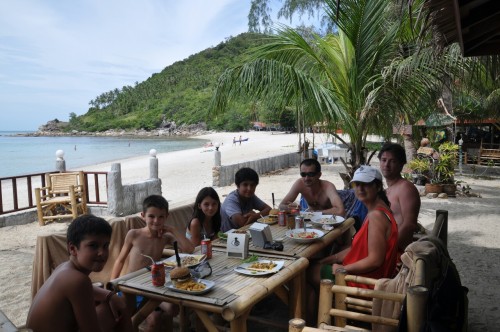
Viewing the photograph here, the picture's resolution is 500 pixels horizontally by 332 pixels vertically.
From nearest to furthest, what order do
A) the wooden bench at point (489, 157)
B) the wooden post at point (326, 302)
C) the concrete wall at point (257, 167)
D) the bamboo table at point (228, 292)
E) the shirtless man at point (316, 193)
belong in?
the bamboo table at point (228, 292) → the wooden post at point (326, 302) → the shirtless man at point (316, 193) → the concrete wall at point (257, 167) → the wooden bench at point (489, 157)

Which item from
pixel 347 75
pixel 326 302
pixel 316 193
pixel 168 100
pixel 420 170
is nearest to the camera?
pixel 326 302

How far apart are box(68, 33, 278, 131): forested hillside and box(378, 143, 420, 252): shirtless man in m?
67.8

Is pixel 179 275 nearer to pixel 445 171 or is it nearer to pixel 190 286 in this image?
pixel 190 286

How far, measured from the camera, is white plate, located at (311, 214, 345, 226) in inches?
153

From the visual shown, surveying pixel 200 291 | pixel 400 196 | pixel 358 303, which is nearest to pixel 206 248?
pixel 200 291

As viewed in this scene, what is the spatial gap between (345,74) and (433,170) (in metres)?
5.41

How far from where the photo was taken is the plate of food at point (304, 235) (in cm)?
329

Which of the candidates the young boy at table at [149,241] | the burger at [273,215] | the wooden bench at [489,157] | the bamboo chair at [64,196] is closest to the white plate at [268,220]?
the burger at [273,215]

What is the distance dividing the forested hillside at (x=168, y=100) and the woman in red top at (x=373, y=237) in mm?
68703

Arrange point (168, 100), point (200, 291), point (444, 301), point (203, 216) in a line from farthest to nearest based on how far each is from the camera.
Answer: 1. point (168, 100)
2. point (203, 216)
3. point (200, 291)
4. point (444, 301)

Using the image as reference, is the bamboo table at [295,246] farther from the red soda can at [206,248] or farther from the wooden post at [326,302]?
the wooden post at [326,302]

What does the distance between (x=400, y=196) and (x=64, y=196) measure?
7593 mm

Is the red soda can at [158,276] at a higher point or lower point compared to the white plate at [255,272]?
higher

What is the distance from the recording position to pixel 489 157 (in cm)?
1584
